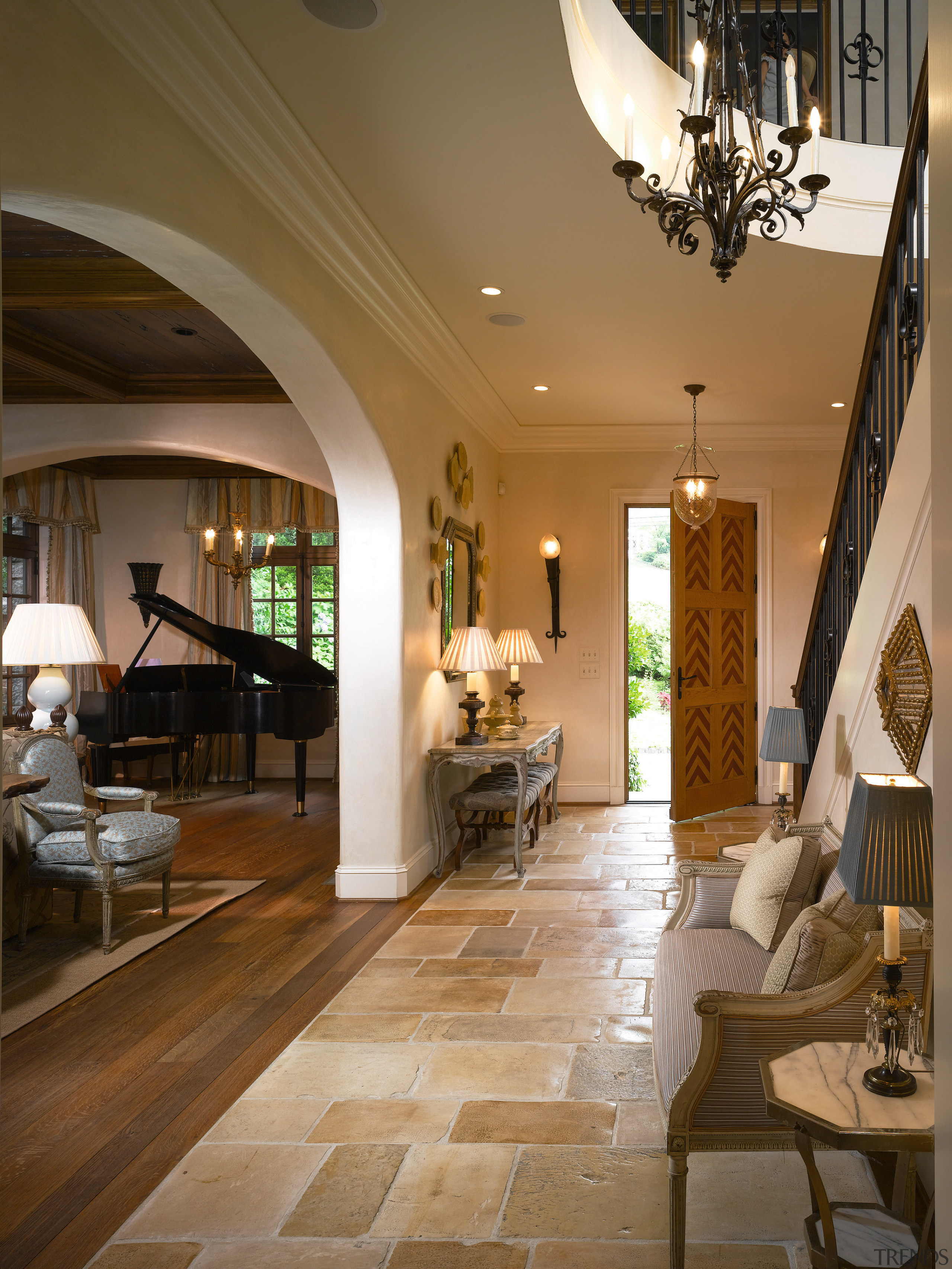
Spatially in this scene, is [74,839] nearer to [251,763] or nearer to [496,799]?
[496,799]

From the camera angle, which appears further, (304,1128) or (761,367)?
(761,367)

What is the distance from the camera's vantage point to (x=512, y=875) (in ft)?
18.7

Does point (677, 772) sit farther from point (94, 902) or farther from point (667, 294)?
point (94, 902)

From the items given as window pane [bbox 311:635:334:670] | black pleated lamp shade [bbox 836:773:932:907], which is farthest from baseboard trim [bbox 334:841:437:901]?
window pane [bbox 311:635:334:670]

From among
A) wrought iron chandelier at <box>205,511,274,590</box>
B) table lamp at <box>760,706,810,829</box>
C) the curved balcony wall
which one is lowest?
table lamp at <box>760,706,810,829</box>

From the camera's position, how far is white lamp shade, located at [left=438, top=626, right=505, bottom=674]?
5867 millimetres

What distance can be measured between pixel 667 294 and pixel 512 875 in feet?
11.3

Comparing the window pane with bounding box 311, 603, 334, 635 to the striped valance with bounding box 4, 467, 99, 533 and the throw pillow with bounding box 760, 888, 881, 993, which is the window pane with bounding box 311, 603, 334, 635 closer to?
the striped valance with bounding box 4, 467, 99, 533

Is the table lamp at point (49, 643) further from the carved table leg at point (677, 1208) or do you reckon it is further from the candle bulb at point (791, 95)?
the candle bulb at point (791, 95)

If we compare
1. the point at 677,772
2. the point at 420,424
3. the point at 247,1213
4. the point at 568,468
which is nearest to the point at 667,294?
the point at 420,424

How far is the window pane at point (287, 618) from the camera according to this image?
9180 millimetres

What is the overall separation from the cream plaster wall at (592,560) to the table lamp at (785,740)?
3.57 meters

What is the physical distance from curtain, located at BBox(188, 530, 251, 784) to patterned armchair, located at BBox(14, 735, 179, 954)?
4.42m

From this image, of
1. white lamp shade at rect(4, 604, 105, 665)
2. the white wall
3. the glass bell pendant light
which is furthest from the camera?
the glass bell pendant light
